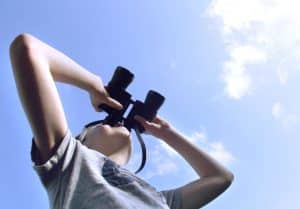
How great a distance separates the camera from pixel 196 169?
2.46 metres

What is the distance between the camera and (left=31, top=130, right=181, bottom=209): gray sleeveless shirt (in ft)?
5.44

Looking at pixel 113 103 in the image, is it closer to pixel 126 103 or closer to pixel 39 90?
pixel 126 103

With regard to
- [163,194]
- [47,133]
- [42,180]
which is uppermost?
[163,194]

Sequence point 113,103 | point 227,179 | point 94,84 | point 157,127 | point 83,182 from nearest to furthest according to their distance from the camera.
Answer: point 83,182 < point 94,84 < point 113,103 < point 227,179 < point 157,127

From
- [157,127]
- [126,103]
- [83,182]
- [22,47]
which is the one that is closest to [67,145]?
[83,182]

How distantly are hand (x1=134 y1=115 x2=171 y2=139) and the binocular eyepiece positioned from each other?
0.12 feet

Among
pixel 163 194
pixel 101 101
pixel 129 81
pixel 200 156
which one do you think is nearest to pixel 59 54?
pixel 101 101

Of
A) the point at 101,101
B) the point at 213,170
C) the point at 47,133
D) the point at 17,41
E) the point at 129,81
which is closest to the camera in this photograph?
the point at 47,133

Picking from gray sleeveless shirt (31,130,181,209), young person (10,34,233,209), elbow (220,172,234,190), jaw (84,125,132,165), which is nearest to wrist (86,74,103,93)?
young person (10,34,233,209)

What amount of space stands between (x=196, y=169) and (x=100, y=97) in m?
0.69

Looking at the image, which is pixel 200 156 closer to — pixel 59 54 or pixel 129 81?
pixel 129 81

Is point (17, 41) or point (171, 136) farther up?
point (171, 136)

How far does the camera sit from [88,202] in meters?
1.67

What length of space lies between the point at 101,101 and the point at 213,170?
2.30ft
